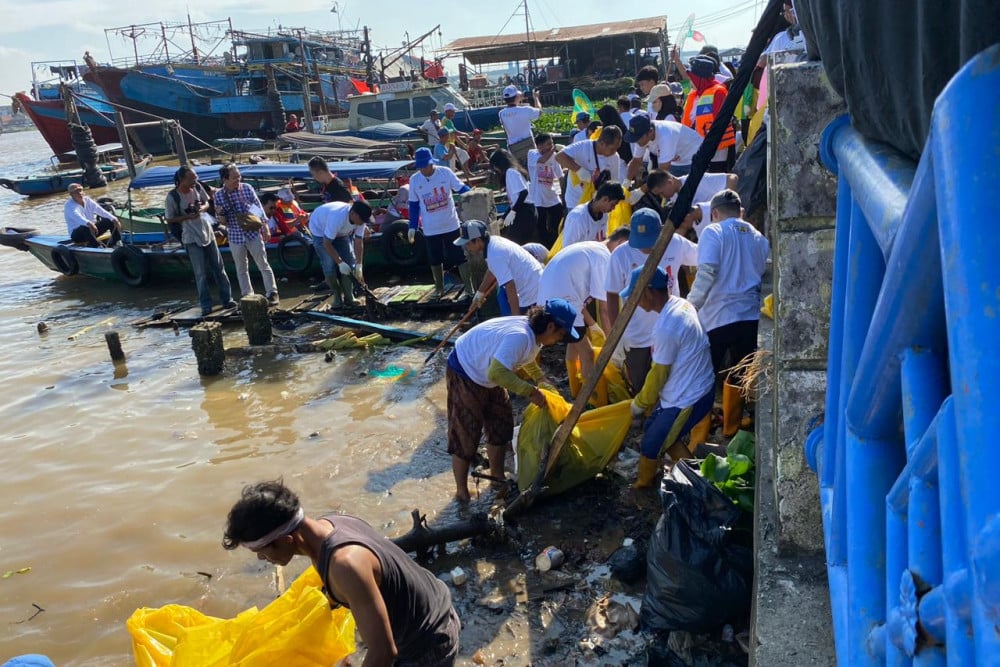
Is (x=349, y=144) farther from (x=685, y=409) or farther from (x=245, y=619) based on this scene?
(x=245, y=619)

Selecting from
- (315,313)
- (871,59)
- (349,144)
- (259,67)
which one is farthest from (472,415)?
(259,67)

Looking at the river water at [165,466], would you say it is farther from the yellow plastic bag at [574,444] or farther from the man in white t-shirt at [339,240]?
the man in white t-shirt at [339,240]

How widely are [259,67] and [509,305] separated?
115 ft

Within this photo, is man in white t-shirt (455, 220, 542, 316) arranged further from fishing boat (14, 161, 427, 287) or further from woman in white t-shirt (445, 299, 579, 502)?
fishing boat (14, 161, 427, 287)

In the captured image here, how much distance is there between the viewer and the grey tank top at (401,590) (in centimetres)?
248

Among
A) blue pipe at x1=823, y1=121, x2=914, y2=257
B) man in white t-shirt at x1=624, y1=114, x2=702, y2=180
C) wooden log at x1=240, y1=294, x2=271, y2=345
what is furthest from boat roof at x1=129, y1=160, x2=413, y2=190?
blue pipe at x1=823, y1=121, x2=914, y2=257

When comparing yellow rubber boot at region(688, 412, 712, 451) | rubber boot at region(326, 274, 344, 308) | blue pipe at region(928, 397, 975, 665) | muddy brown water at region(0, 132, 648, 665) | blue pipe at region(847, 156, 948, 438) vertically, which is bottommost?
muddy brown water at region(0, 132, 648, 665)

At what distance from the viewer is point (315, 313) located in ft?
30.2

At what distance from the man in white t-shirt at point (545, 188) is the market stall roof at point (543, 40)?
84.7ft

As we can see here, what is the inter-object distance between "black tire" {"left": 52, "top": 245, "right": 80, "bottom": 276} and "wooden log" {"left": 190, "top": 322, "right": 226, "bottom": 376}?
250 inches

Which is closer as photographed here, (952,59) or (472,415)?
(952,59)

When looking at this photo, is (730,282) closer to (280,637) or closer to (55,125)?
(280,637)

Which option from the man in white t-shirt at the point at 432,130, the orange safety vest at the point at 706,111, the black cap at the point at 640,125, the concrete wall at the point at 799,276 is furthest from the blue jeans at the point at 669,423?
the man in white t-shirt at the point at 432,130

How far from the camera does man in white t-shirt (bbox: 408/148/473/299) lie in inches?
360
